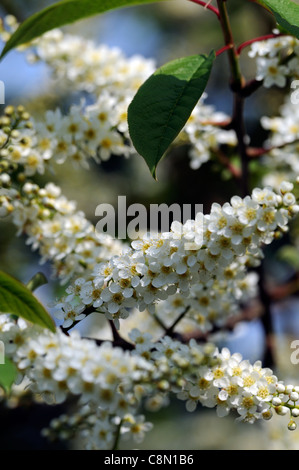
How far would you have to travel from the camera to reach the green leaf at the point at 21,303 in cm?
121

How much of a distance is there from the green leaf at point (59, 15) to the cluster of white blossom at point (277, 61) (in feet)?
1.50

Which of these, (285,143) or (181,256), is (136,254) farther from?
(285,143)

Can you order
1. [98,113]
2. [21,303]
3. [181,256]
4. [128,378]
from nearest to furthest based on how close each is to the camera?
[128,378] < [21,303] < [181,256] < [98,113]

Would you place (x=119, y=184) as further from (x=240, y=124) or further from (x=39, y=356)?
(x=39, y=356)

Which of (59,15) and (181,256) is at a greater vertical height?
(59,15)

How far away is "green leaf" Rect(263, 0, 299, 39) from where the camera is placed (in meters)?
1.36

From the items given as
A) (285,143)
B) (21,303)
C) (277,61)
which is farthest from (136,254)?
(285,143)

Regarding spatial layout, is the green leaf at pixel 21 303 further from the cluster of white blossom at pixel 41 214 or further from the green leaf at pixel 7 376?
the cluster of white blossom at pixel 41 214

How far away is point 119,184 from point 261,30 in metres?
1.33

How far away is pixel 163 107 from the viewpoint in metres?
1.42

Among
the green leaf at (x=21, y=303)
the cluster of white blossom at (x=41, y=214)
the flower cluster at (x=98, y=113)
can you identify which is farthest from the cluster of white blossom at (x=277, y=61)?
the green leaf at (x=21, y=303)

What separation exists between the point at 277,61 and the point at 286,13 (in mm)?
383

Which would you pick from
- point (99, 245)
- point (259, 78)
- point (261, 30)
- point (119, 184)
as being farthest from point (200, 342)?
point (261, 30)

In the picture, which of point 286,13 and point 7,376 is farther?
point 286,13
